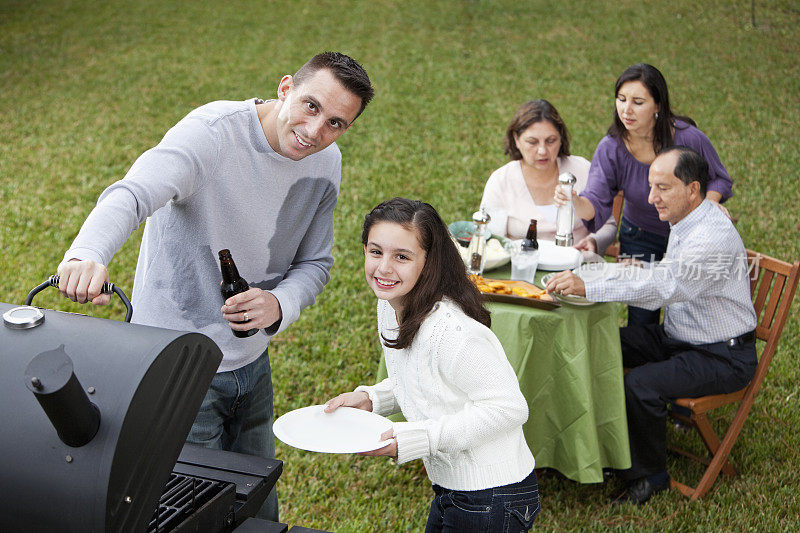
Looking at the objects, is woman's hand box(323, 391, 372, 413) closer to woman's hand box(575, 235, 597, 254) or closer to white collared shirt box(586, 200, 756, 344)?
white collared shirt box(586, 200, 756, 344)

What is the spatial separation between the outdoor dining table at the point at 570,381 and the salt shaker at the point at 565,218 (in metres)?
0.42

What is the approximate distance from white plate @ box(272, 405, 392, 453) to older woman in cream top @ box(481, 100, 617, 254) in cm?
235

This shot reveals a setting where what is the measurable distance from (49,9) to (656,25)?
10.6 meters

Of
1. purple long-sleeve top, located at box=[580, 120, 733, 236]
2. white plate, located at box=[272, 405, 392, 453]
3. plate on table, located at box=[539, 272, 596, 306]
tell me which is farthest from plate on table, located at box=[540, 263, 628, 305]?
white plate, located at box=[272, 405, 392, 453]

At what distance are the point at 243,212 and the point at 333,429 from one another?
684 millimetres

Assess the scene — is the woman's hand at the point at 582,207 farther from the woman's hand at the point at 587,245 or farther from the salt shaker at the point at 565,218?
the salt shaker at the point at 565,218

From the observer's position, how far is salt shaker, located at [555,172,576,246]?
3777 millimetres

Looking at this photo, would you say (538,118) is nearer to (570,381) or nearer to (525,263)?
(525,263)

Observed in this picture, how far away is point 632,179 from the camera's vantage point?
4.24 metres

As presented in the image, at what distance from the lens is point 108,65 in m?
10.9

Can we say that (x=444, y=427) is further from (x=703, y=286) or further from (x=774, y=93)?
(x=774, y=93)

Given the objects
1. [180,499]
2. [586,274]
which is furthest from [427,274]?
[586,274]

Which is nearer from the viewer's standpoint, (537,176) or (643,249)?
(537,176)

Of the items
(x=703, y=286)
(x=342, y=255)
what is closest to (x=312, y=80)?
(x=703, y=286)
